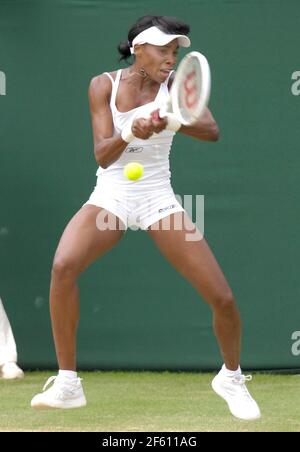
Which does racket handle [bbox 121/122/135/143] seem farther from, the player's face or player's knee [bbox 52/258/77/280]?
player's knee [bbox 52/258/77/280]

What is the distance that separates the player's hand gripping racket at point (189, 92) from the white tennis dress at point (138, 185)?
203 millimetres

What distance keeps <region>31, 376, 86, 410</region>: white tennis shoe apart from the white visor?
4.54 feet

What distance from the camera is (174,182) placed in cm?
655

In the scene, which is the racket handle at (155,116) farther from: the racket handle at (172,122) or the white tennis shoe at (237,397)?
the white tennis shoe at (237,397)

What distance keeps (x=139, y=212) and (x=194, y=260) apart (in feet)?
1.02

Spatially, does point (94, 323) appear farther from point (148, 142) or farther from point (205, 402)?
point (148, 142)

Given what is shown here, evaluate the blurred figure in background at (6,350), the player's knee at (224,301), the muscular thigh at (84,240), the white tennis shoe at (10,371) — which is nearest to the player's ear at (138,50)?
the muscular thigh at (84,240)

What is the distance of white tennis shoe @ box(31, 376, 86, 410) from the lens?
497 cm

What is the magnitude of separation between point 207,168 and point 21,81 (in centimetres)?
110

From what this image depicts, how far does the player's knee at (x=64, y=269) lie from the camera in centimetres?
485

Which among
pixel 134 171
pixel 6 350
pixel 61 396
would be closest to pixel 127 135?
pixel 134 171

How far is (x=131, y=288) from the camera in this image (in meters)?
6.62

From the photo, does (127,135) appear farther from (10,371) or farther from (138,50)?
(10,371)
